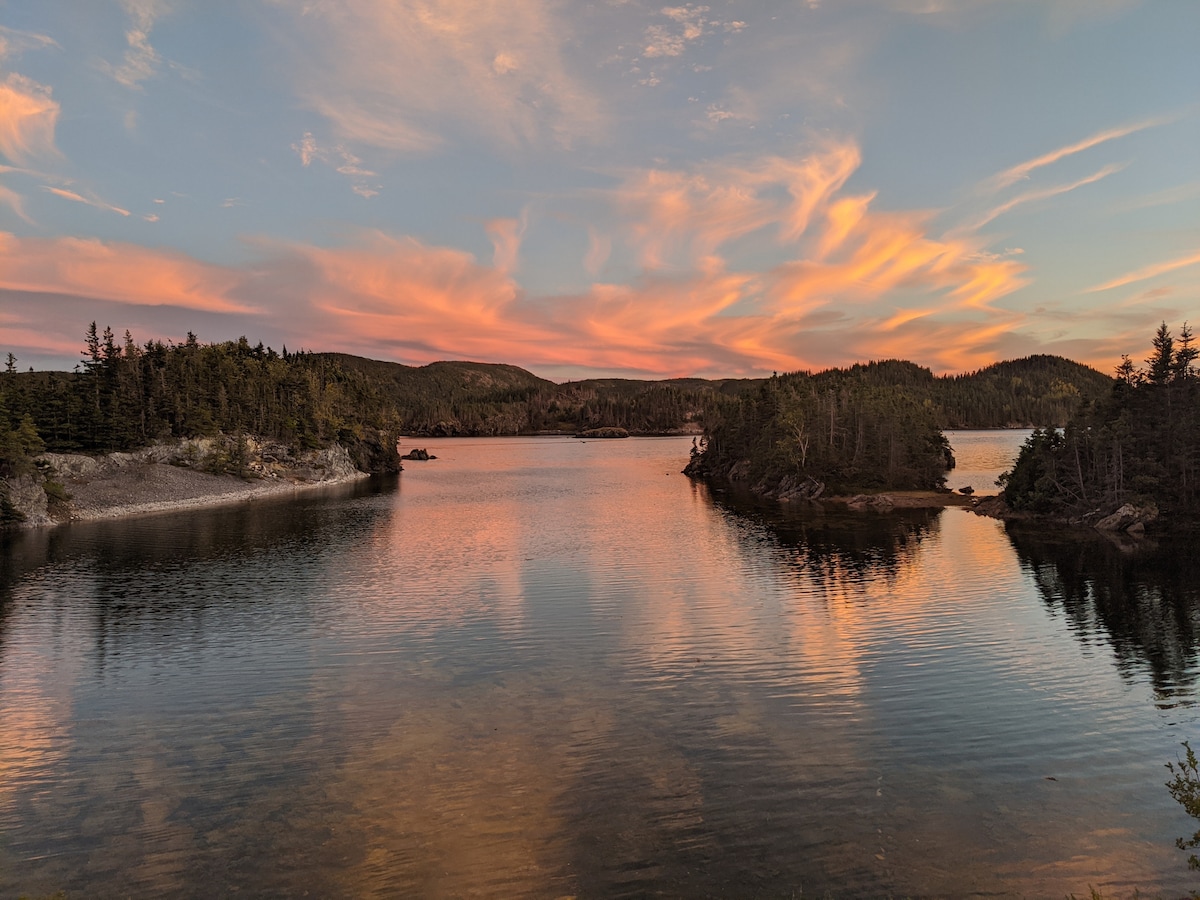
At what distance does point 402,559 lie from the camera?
62.4m

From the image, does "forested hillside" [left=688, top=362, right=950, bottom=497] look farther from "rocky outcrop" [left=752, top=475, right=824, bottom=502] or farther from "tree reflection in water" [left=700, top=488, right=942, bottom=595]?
"tree reflection in water" [left=700, top=488, right=942, bottom=595]

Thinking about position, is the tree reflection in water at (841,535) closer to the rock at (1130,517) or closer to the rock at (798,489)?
the rock at (798,489)

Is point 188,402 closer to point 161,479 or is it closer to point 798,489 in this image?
point 161,479

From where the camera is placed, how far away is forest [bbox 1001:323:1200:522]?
76375 mm

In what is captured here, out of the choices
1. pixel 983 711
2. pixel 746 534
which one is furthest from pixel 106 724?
pixel 746 534

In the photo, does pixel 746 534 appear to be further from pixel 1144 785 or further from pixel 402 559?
pixel 1144 785

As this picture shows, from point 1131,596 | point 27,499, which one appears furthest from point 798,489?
point 27,499

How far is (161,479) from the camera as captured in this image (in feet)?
343

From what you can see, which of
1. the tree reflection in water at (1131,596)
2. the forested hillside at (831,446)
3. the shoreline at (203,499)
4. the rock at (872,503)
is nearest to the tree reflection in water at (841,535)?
the rock at (872,503)

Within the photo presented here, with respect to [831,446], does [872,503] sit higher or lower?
lower

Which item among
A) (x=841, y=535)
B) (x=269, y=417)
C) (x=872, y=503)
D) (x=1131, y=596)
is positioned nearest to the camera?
(x=1131, y=596)

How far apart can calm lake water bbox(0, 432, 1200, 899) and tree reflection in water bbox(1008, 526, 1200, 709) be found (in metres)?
0.32

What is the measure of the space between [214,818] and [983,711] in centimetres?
2726

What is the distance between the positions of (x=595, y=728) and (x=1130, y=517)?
76.6m
